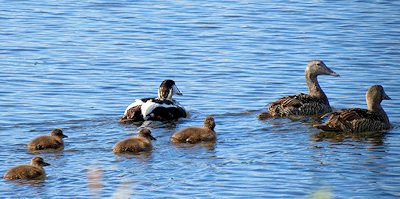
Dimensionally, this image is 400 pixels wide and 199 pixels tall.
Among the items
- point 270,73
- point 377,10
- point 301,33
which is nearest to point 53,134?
point 270,73

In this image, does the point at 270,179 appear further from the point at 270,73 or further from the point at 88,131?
the point at 270,73

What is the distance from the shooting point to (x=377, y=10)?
23.3 metres

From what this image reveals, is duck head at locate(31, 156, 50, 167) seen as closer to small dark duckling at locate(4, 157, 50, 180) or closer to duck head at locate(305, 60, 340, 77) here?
small dark duckling at locate(4, 157, 50, 180)

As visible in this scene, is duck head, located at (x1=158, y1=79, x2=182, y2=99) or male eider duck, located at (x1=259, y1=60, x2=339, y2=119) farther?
duck head, located at (x1=158, y1=79, x2=182, y2=99)

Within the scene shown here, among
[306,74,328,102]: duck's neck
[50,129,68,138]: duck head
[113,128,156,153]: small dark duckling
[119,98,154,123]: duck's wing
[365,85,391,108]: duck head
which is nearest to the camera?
[113,128,156,153]: small dark duckling

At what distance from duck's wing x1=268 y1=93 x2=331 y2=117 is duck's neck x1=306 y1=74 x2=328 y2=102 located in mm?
170

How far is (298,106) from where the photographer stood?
14.1 metres

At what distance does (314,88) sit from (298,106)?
2.96 ft

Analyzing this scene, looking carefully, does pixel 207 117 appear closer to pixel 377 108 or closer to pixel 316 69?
pixel 377 108

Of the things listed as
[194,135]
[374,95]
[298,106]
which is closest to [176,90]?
[298,106]

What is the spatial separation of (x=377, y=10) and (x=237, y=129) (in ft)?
35.2

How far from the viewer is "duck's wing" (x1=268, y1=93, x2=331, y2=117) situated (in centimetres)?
1398

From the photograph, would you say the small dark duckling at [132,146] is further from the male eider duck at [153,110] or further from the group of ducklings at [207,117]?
the male eider duck at [153,110]

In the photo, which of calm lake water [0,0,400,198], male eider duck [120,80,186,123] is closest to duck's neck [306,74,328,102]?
calm lake water [0,0,400,198]
